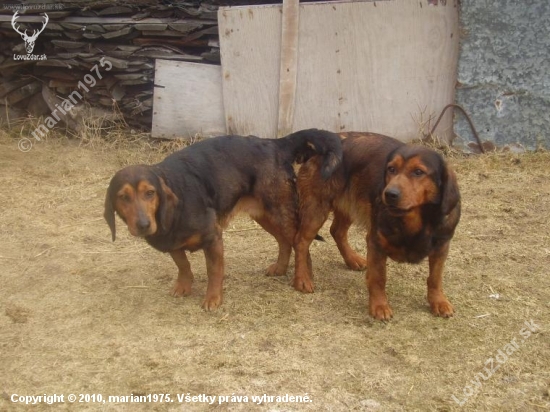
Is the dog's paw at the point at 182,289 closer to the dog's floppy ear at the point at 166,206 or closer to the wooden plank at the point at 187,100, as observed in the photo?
the dog's floppy ear at the point at 166,206

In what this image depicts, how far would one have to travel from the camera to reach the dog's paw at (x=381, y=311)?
16.3ft

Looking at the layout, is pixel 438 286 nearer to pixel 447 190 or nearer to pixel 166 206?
pixel 447 190

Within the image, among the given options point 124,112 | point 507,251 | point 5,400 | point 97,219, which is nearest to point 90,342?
point 5,400

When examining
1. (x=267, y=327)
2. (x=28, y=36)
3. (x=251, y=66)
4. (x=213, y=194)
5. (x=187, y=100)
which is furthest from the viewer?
(x=28, y=36)

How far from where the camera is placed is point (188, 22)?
9492 mm

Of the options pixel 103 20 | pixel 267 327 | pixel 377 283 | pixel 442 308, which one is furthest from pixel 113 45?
A: pixel 442 308

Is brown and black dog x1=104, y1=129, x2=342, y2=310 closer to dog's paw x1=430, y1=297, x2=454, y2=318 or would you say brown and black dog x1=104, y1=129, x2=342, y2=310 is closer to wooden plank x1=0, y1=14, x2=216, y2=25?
dog's paw x1=430, y1=297, x2=454, y2=318

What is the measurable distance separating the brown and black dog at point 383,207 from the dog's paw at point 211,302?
2.52 ft

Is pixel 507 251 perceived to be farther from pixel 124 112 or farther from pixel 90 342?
pixel 124 112

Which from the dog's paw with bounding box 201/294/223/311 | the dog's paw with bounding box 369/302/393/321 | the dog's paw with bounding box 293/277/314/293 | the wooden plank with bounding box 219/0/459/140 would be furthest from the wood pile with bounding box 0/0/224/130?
the dog's paw with bounding box 369/302/393/321

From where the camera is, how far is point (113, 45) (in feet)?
32.4

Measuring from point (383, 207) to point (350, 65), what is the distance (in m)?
4.80

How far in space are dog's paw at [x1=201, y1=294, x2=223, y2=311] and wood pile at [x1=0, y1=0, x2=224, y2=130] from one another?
5243mm

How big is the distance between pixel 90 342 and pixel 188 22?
20.0 ft
